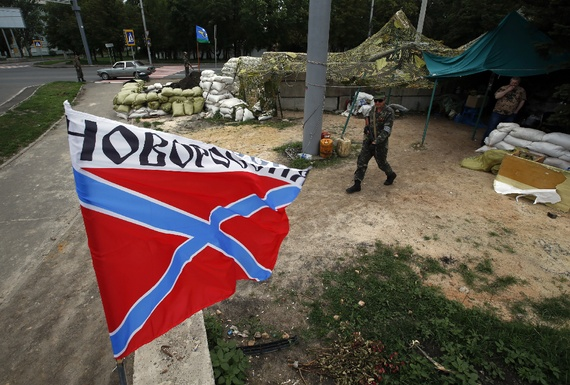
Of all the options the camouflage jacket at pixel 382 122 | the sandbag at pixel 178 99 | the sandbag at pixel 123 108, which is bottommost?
the sandbag at pixel 123 108

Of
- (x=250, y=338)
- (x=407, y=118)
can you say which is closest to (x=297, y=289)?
(x=250, y=338)

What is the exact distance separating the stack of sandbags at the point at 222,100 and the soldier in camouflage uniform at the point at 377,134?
6.59 m

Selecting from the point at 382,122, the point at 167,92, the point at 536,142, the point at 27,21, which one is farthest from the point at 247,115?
the point at 27,21

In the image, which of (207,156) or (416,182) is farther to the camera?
(416,182)

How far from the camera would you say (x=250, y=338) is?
3430mm

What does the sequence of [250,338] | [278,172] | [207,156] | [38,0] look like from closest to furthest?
[207,156], [278,172], [250,338], [38,0]

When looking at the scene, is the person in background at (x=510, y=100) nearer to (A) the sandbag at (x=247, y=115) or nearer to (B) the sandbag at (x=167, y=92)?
(A) the sandbag at (x=247, y=115)

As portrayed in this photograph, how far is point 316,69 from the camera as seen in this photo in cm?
761

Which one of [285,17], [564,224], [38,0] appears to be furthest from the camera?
[38,0]

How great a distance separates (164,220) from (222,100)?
11562mm

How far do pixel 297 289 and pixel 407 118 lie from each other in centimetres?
1068

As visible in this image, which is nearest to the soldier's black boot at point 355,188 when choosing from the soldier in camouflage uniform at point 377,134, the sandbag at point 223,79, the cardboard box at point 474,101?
the soldier in camouflage uniform at point 377,134

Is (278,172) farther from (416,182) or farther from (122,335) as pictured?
(416,182)

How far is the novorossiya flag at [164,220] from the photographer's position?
1.83m
